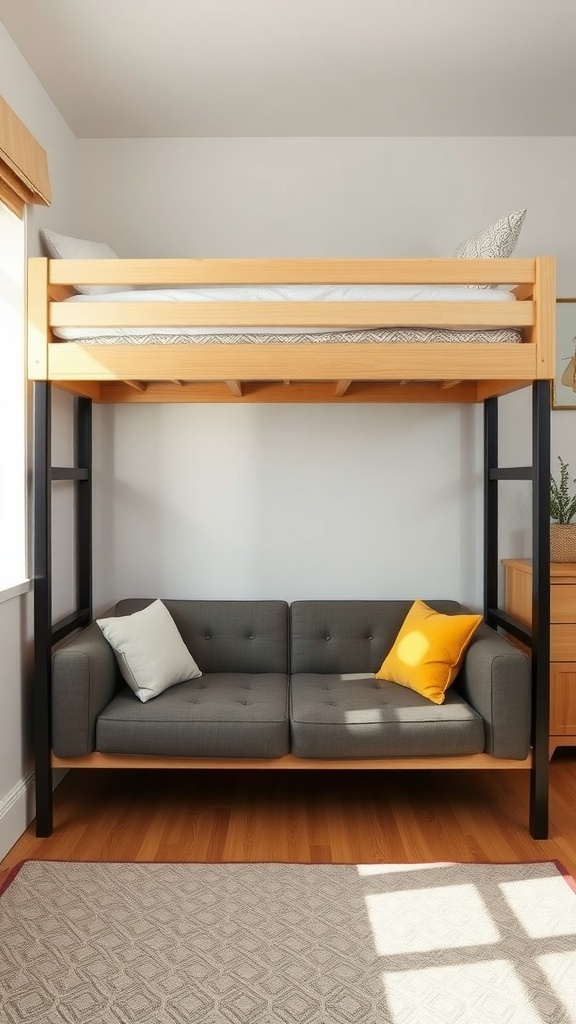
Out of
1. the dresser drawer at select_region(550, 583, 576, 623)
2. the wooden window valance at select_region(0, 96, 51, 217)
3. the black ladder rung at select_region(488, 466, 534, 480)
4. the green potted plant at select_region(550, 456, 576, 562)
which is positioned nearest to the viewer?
the wooden window valance at select_region(0, 96, 51, 217)

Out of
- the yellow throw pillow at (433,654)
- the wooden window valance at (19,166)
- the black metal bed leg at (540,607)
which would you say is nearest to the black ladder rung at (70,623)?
the yellow throw pillow at (433,654)

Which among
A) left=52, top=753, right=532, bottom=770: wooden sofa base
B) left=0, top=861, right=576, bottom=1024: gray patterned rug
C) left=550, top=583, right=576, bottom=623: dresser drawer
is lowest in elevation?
left=0, top=861, right=576, bottom=1024: gray patterned rug

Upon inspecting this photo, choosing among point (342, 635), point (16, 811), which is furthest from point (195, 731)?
point (342, 635)

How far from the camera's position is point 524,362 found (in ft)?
7.99

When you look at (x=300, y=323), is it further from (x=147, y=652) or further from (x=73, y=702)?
(x=73, y=702)

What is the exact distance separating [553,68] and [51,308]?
6.75ft

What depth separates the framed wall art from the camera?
335 centimetres

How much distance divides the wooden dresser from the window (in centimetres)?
201

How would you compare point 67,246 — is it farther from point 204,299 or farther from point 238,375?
point 238,375

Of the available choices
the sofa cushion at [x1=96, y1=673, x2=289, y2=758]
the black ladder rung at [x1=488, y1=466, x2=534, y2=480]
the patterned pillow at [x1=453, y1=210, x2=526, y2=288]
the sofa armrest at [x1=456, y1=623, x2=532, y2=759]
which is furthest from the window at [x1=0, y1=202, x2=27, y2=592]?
the black ladder rung at [x1=488, y1=466, x2=534, y2=480]

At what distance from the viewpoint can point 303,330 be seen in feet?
8.05

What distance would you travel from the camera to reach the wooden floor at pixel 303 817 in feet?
7.93

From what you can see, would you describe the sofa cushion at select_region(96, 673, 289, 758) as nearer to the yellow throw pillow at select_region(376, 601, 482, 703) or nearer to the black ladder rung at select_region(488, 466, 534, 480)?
the yellow throw pillow at select_region(376, 601, 482, 703)

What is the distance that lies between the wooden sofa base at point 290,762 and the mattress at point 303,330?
55.9 inches
